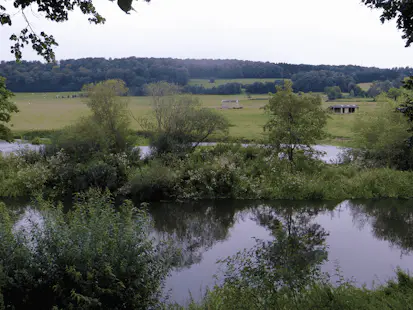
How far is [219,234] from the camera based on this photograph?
14539mm

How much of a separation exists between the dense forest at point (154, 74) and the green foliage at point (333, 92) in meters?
0.59

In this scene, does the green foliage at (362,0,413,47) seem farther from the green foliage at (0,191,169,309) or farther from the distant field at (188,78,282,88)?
the distant field at (188,78,282,88)

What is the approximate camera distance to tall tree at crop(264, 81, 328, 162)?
824 inches

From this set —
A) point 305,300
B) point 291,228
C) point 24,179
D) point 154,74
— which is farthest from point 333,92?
point 305,300

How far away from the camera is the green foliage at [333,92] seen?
37406 mm

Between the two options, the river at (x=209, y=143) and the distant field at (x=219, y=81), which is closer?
the river at (x=209, y=143)

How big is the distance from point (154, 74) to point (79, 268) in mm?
30196

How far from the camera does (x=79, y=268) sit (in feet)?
22.0

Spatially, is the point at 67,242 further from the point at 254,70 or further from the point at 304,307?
the point at 254,70

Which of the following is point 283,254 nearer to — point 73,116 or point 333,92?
point 73,116

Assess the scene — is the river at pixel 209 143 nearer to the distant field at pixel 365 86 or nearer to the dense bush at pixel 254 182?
the dense bush at pixel 254 182

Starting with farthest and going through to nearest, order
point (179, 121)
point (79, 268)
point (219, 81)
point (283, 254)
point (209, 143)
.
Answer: point (219, 81)
point (209, 143)
point (179, 121)
point (283, 254)
point (79, 268)

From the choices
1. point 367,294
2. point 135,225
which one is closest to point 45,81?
point 135,225

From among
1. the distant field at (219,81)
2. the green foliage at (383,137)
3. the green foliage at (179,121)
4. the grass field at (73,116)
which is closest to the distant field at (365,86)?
the grass field at (73,116)
